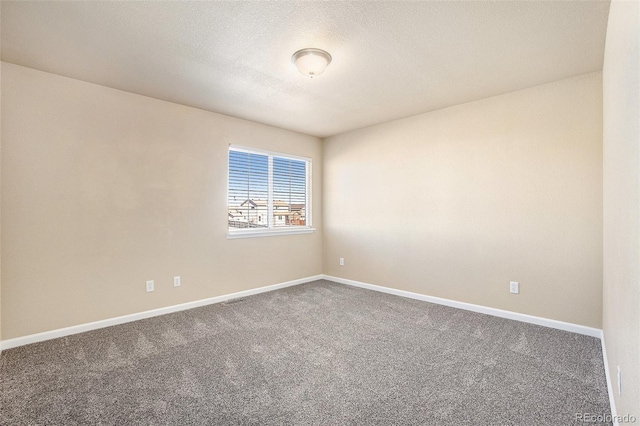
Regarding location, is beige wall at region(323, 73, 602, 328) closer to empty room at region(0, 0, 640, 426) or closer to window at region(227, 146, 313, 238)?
empty room at region(0, 0, 640, 426)

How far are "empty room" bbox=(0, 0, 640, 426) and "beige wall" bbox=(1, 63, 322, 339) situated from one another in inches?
0.8

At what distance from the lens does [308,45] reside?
2.34 metres

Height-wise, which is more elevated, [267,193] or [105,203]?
[267,193]

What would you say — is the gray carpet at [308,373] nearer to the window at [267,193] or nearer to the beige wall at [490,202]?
the beige wall at [490,202]

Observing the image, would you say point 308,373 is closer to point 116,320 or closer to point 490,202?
point 116,320

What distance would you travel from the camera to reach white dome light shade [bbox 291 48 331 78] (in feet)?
7.83

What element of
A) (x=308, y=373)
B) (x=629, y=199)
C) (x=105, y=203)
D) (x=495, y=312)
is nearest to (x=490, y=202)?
(x=495, y=312)

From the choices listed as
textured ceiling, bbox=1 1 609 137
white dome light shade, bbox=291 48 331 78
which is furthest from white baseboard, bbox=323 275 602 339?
white dome light shade, bbox=291 48 331 78

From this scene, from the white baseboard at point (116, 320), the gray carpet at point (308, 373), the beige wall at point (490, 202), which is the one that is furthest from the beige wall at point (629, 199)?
the white baseboard at point (116, 320)

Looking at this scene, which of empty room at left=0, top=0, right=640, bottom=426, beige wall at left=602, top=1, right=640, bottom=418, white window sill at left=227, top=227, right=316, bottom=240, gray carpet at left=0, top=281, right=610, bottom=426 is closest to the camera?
beige wall at left=602, top=1, right=640, bottom=418

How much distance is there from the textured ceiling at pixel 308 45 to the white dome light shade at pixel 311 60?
0.18 feet

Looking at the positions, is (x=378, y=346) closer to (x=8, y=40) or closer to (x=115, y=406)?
(x=115, y=406)

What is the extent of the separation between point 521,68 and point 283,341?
10.8 feet

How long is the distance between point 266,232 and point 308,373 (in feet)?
8.46
